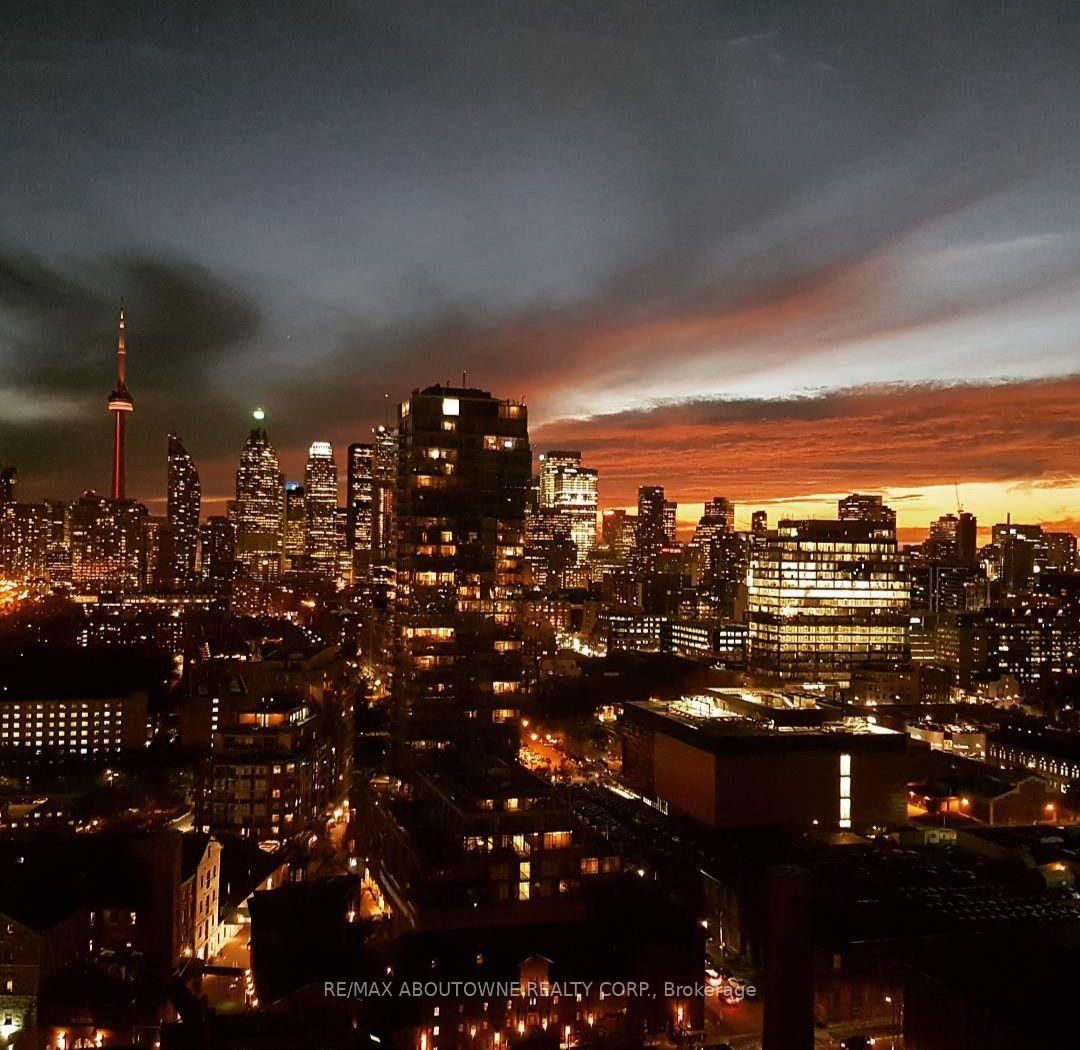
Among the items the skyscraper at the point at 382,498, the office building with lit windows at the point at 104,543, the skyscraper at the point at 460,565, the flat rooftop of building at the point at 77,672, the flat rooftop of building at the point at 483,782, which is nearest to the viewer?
→ the flat rooftop of building at the point at 483,782

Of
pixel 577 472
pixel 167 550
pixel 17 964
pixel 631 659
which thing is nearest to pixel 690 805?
pixel 17 964

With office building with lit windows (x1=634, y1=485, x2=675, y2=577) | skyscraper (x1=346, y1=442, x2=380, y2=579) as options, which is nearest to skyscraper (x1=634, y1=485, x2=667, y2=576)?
office building with lit windows (x1=634, y1=485, x2=675, y2=577)

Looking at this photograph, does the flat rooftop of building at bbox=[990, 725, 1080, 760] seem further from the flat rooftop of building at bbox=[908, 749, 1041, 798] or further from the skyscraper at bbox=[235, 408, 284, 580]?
the skyscraper at bbox=[235, 408, 284, 580]

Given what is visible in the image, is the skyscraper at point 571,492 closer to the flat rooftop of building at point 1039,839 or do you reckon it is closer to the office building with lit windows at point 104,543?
the office building with lit windows at point 104,543

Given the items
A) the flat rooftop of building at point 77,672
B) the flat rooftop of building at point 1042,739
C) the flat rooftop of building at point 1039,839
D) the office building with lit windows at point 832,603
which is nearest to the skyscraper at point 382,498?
the flat rooftop of building at point 77,672

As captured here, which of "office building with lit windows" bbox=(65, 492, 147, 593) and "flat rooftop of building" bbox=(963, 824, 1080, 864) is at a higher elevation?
"office building with lit windows" bbox=(65, 492, 147, 593)

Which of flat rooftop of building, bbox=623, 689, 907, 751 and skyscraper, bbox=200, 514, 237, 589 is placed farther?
skyscraper, bbox=200, 514, 237, 589

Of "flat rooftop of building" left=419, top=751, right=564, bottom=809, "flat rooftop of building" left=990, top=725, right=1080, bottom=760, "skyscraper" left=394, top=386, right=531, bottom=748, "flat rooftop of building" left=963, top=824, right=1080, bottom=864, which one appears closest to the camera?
"flat rooftop of building" left=419, top=751, right=564, bottom=809

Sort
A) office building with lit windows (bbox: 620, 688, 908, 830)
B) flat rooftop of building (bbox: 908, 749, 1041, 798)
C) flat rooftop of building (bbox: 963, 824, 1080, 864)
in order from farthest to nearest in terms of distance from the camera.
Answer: flat rooftop of building (bbox: 908, 749, 1041, 798) < office building with lit windows (bbox: 620, 688, 908, 830) < flat rooftop of building (bbox: 963, 824, 1080, 864)

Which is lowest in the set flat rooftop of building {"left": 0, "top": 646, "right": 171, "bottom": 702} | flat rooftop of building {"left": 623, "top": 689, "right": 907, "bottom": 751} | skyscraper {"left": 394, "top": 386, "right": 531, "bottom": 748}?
flat rooftop of building {"left": 0, "top": 646, "right": 171, "bottom": 702}
